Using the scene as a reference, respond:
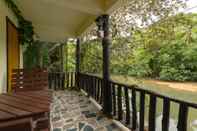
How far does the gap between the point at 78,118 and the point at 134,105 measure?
1.32 metres

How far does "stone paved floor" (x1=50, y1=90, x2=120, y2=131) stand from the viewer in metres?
3.04

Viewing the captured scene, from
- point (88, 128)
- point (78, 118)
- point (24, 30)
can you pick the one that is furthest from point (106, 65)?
point (24, 30)

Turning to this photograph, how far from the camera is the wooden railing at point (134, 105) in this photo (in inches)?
67.4

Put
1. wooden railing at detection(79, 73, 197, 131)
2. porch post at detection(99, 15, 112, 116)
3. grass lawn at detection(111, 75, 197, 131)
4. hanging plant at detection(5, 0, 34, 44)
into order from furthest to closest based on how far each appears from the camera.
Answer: grass lawn at detection(111, 75, 197, 131)
hanging plant at detection(5, 0, 34, 44)
porch post at detection(99, 15, 112, 116)
wooden railing at detection(79, 73, 197, 131)

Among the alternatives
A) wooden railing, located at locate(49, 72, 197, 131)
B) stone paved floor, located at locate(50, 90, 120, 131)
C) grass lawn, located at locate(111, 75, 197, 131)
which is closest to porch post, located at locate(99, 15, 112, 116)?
wooden railing, located at locate(49, 72, 197, 131)

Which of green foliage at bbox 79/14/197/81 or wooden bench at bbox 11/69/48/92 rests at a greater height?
green foliage at bbox 79/14/197/81

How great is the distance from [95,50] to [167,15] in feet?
9.32

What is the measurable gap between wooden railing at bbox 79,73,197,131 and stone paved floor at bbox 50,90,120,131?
0.27 meters

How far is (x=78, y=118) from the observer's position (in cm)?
351

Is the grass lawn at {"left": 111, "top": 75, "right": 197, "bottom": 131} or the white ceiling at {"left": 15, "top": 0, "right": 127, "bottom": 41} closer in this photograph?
the white ceiling at {"left": 15, "top": 0, "right": 127, "bottom": 41}

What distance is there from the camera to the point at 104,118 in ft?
11.5

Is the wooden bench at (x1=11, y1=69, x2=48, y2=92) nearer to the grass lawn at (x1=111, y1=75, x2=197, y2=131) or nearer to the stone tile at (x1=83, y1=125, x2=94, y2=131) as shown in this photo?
the stone tile at (x1=83, y1=125, x2=94, y2=131)

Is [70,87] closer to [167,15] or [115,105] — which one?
[115,105]

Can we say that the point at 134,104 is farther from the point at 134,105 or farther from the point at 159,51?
the point at 159,51
